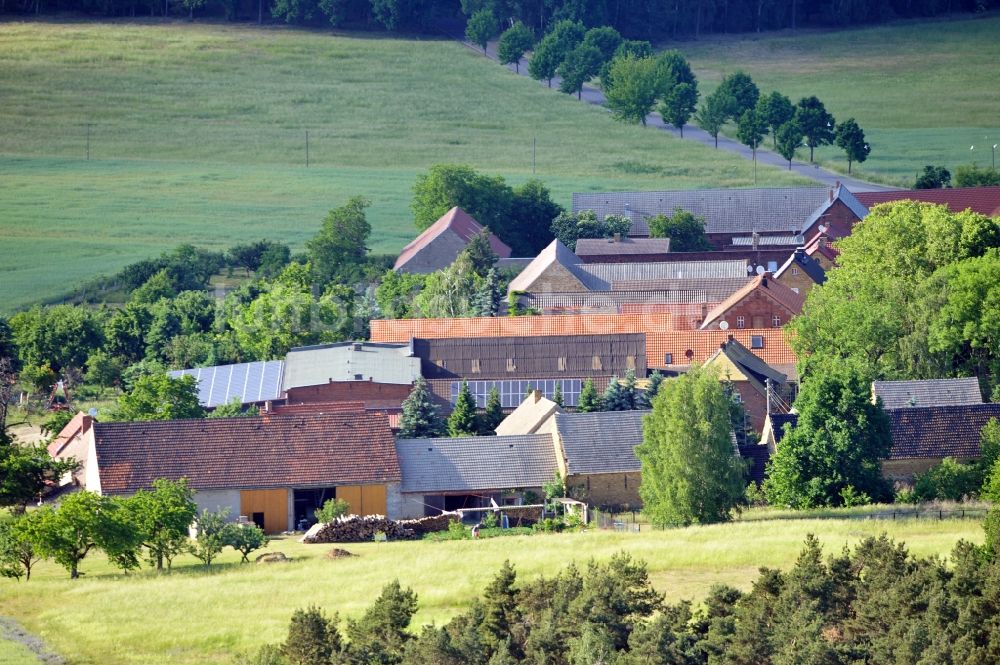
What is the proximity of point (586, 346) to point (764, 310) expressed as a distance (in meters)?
10.0

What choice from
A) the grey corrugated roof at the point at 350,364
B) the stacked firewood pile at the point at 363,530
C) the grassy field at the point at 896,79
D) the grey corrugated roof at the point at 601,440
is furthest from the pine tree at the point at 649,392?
the grassy field at the point at 896,79

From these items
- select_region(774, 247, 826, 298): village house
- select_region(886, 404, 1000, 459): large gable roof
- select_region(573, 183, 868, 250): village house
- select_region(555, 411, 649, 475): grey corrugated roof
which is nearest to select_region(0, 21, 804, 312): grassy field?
select_region(573, 183, 868, 250): village house

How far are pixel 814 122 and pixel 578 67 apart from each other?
29154 mm

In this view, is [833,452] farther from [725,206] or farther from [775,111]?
[775,111]

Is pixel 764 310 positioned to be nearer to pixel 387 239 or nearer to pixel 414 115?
pixel 387 239

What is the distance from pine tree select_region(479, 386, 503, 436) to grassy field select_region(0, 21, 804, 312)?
4022 centimetres

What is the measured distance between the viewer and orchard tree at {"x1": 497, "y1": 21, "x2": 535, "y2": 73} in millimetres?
173000

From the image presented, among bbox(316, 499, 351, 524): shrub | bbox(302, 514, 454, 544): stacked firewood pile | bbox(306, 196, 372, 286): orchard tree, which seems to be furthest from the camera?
bbox(306, 196, 372, 286): orchard tree

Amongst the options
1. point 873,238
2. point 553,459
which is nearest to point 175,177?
point 873,238

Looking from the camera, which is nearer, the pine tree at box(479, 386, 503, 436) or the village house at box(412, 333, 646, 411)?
the pine tree at box(479, 386, 503, 436)

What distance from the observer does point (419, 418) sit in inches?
2817

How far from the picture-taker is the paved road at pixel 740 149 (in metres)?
136

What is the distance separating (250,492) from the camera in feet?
205

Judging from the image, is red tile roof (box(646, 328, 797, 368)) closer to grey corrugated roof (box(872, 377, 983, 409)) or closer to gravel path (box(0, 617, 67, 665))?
grey corrugated roof (box(872, 377, 983, 409))
